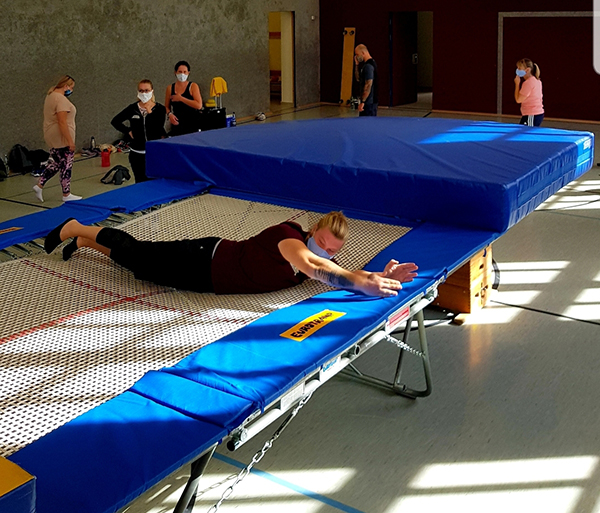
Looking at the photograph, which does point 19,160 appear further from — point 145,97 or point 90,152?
point 145,97

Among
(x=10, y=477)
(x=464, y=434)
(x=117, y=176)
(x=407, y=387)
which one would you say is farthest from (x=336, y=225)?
(x=117, y=176)

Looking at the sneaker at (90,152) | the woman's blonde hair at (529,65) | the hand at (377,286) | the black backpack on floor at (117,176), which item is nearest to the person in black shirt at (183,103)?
the black backpack on floor at (117,176)

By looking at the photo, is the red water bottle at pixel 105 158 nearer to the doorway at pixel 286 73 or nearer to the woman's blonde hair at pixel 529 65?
the doorway at pixel 286 73

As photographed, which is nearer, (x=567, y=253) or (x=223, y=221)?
(x=223, y=221)

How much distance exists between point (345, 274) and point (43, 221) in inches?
97.4

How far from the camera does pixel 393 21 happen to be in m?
14.7

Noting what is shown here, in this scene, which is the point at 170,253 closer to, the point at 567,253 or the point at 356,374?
the point at 356,374

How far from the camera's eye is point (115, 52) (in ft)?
36.8

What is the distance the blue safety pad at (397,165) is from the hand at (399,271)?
3.64ft

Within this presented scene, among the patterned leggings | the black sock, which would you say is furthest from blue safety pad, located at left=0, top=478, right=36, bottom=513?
the patterned leggings

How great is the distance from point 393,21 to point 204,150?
390 inches

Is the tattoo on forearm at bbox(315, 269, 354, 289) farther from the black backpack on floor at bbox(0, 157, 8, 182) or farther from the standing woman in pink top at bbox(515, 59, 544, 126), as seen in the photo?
the black backpack on floor at bbox(0, 157, 8, 182)

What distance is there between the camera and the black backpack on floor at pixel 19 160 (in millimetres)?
9758

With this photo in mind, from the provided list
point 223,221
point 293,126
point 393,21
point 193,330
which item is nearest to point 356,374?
point 193,330
